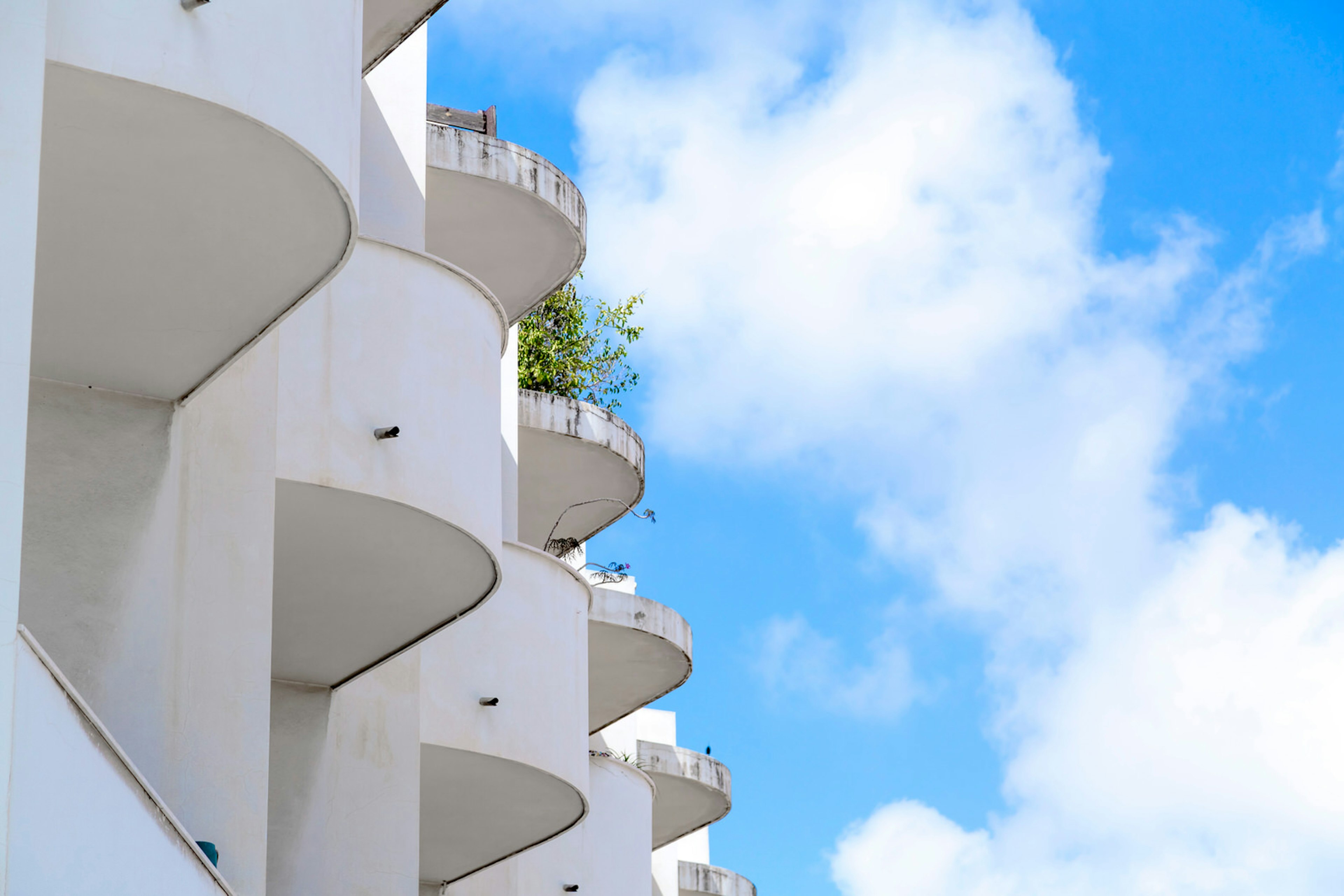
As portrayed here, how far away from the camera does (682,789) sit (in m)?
23.6

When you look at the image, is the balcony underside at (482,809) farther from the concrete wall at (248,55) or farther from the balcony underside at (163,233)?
the concrete wall at (248,55)

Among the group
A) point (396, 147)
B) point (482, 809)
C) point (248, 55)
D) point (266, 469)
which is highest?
point (396, 147)

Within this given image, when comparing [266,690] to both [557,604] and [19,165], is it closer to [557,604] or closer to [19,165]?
[19,165]

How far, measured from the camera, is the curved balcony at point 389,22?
1406 cm

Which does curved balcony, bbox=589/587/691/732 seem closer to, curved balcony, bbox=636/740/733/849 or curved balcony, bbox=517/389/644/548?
curved balcony, bbox=517/389/644/548

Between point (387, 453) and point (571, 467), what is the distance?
8.43 metres

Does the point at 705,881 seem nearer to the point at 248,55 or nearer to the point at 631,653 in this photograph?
the point at 631,653

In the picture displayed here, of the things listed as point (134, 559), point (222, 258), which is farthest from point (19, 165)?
point (134, 559)

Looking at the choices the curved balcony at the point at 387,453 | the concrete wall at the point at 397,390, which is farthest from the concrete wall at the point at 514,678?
the concrete wall at the point at 397,390

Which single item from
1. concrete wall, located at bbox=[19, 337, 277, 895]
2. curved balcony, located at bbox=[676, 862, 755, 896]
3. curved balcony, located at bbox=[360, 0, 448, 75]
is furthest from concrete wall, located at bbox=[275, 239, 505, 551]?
curved balcony, located at bbox=[676, 862, 755, 896]

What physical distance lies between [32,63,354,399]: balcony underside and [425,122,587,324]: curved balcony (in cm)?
676

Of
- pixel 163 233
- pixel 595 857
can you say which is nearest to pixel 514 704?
pixel 595 857

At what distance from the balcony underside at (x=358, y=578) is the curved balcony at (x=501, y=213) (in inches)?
173

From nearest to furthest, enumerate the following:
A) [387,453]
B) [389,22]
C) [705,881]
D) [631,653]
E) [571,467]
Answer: [387,453]
[389,22]
[631,653]
[571,467]
[705,881]
